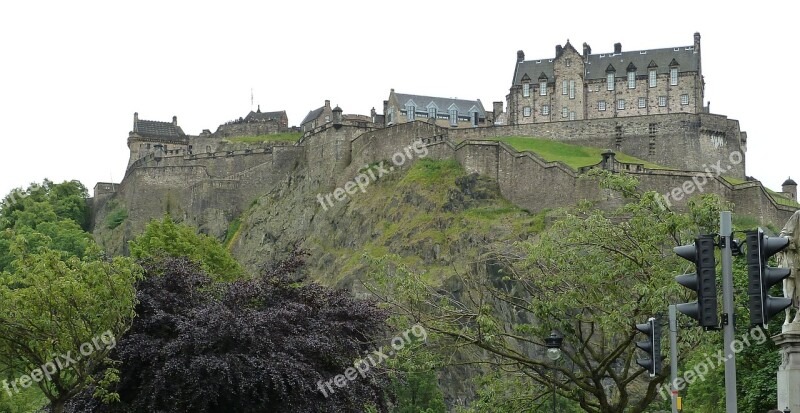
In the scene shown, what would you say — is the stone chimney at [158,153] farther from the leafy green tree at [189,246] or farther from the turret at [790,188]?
the turret at [790,188]

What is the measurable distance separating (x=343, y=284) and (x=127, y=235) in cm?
3208

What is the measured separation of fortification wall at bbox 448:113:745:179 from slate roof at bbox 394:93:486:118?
1691 cm

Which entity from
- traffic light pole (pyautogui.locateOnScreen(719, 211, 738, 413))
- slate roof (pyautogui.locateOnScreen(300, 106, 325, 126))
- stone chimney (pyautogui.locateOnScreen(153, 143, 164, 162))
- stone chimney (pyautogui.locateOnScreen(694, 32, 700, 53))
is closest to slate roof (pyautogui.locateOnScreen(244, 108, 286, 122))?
slate roof (pyautogui.locateOnScreen(300, 106, 325, 126))

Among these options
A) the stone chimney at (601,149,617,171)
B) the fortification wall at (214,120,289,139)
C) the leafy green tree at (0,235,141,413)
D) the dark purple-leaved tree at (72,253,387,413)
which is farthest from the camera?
the fortification wall at (214,120,289,139)

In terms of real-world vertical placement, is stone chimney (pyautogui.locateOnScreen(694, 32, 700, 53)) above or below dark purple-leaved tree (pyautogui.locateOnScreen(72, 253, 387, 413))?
above

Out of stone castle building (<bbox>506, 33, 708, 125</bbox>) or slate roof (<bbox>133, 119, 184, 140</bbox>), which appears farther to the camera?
slate roof (<bbox>133, 119, 184, 140</bbox>)

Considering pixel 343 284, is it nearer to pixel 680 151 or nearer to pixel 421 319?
pixel 680 151

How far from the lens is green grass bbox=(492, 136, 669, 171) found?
270 feet

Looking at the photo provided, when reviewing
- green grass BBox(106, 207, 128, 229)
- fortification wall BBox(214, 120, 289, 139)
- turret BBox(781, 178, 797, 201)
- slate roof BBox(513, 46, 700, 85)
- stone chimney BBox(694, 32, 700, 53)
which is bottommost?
green grass BBox(106, 207, 128, 229)

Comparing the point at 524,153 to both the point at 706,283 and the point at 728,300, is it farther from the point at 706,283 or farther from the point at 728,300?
the point at 706,283

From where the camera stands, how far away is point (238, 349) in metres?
32.1

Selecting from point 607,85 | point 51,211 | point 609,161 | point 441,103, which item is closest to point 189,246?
point 609,161

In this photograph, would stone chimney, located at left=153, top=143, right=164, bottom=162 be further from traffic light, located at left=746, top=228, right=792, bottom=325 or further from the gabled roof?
traffic light, located at left=746, top=228, right=792, bottom=325

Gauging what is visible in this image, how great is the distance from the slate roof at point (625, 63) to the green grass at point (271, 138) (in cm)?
2321
